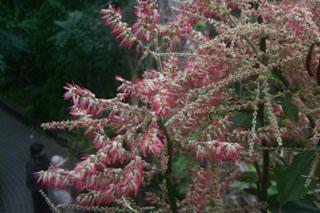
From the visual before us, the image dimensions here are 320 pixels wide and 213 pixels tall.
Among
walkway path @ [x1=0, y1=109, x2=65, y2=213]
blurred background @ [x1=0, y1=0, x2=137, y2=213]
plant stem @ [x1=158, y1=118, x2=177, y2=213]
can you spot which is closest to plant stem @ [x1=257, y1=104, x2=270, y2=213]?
plant stem @ [x1=158, y1=118, x2=177, y2=213]

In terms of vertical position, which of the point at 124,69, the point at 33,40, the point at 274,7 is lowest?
the point at 274,7

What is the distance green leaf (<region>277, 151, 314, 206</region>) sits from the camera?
1.02 metres

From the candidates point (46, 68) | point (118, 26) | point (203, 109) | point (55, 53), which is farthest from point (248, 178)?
point (46, 68)

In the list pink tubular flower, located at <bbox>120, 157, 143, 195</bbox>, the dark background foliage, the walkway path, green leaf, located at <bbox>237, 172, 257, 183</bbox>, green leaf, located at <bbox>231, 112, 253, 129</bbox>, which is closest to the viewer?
pink tubular flower, located at <bbox>120, 157, 143, 195</bbox>

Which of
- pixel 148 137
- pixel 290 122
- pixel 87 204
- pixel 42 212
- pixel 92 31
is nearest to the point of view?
pixel 148 137

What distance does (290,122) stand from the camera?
1235 mm

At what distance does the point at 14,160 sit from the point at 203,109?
21.5 ft

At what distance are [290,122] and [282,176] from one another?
20cm

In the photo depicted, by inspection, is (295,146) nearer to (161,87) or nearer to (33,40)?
(161,87)

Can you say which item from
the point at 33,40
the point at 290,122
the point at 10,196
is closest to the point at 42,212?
the point at 10,196

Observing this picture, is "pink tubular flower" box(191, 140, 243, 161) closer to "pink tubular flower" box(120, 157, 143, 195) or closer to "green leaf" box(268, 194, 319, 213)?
"pink tubular flower" box(120, 157, 143, 195)

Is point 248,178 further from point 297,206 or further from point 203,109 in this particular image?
point 203,109

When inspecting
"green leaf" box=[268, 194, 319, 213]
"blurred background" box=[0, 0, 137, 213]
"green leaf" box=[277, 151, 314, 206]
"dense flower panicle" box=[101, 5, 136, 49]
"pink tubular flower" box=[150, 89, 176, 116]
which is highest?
"blurred background" box=[0, 0, 137, 213]

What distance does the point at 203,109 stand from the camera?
3.22 ft
